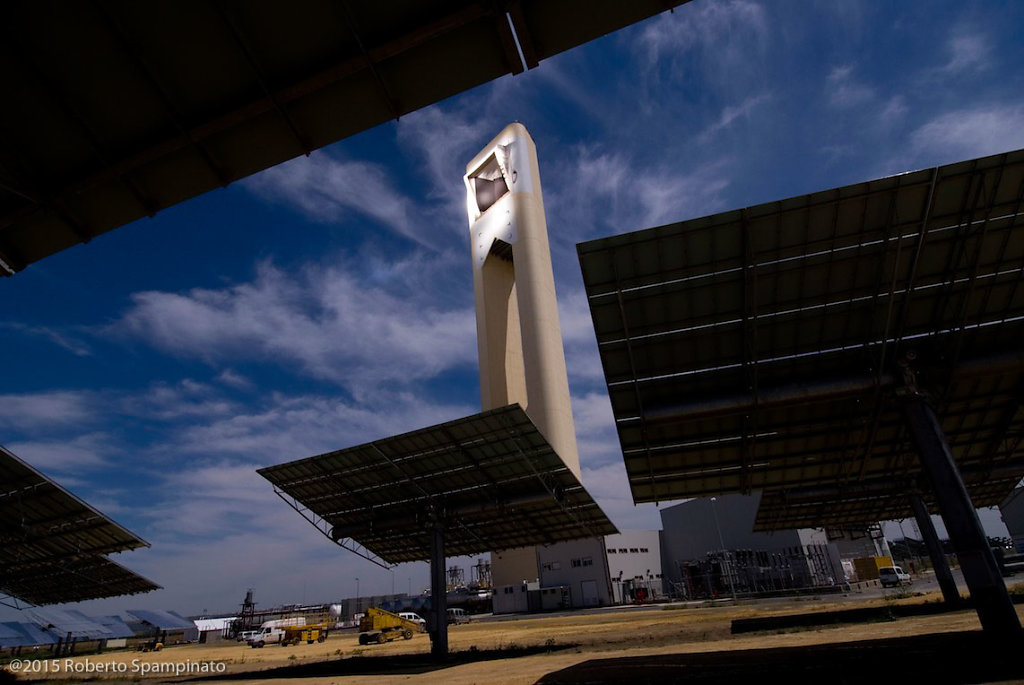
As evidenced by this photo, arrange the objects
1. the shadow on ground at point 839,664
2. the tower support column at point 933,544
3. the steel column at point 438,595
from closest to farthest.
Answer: the shadow on ground at point 839,664 < the steel column at point 438,595 < the tower support column at point 933,544

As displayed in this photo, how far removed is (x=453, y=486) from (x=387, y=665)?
8115 millimetres

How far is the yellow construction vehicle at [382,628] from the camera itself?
39656mm

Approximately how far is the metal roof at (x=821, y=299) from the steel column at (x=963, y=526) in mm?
977

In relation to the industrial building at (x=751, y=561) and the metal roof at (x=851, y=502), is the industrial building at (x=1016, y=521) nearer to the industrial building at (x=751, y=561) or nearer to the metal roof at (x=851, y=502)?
the industrial building at (x=751, y=561)

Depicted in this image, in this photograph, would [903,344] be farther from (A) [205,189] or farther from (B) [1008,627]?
(A) [205,189]

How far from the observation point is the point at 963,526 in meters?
12.8

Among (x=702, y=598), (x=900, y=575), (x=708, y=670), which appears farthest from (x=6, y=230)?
(x=900, y=575)

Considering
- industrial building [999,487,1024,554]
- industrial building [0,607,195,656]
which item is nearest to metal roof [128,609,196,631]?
industrial building [0,607,195,656]

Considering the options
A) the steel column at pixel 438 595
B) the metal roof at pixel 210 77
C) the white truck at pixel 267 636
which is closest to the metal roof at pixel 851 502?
the steel column at pixel 438 595

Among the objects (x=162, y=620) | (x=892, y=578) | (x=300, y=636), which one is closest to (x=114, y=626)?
(x=162, y=620)

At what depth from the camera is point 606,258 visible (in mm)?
14086

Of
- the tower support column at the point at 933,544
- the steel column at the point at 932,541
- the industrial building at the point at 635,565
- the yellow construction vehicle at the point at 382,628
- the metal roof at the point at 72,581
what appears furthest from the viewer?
the industrial building at the point at 635,565

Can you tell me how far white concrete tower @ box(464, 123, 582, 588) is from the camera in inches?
2490

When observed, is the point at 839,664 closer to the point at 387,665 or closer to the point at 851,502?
the point at 387,665
